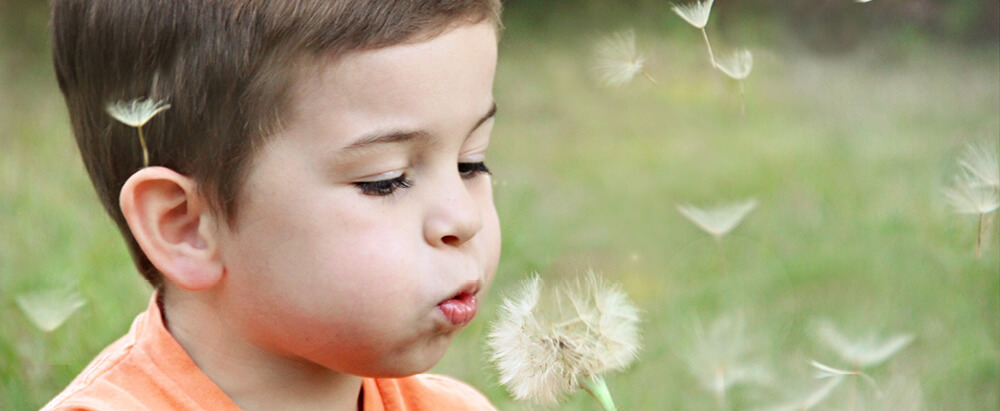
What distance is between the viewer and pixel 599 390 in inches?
50.9

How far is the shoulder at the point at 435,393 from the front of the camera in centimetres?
170

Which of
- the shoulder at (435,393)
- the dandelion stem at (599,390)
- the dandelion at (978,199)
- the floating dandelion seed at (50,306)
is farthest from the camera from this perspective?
the floating dandelion seed at (50,306)

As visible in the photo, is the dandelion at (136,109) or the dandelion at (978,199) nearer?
the dandelion at (136,109)

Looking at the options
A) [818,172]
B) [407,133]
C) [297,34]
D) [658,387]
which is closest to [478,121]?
[407,133]

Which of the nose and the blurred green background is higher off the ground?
the nose

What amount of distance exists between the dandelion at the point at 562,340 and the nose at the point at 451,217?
10cm

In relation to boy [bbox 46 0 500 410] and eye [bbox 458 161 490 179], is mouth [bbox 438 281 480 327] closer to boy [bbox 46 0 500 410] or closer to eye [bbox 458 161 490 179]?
boy [bbox 46 0 500 410]

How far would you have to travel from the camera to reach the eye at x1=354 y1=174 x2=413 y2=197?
129cm

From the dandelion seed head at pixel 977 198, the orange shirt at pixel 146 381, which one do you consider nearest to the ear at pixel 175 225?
the orange shirt at pixel 146 381

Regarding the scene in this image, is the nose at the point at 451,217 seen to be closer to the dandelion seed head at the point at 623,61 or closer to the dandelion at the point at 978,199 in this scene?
the dandelion seed head at the point at 623,61

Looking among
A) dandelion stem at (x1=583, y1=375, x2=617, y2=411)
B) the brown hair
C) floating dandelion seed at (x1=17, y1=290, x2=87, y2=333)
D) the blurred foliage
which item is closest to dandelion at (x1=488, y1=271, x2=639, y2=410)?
dandelion stem at (x1=583, y1=375, x2=617, y2=411)

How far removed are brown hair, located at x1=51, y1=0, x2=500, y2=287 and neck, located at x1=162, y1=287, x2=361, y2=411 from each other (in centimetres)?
16

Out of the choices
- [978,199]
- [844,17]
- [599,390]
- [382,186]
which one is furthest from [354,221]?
[844,17]

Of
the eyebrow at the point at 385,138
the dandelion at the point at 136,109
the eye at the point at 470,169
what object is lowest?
the eye at the point at 470,169
